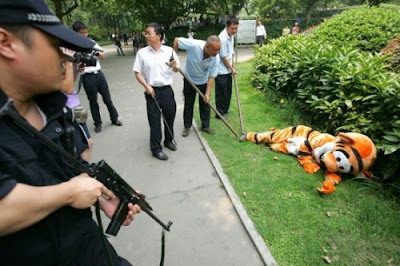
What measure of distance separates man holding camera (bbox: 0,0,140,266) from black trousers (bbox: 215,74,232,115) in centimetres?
454

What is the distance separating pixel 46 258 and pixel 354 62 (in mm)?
5097

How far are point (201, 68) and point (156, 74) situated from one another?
3.30ft

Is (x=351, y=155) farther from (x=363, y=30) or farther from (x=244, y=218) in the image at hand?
(x=363, y=30)

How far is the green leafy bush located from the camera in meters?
3.29

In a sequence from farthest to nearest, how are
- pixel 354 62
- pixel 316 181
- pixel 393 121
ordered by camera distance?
pixel 354 62, pixel 316 181, pixel 393 121

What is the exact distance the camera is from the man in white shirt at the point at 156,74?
12.4ft

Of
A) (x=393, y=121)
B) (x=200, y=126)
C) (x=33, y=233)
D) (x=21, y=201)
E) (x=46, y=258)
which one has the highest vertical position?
(x=21, y=201)

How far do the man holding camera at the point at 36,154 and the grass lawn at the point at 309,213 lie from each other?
6.71 ft

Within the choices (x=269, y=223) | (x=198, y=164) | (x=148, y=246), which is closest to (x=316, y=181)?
(x=269, y=223)

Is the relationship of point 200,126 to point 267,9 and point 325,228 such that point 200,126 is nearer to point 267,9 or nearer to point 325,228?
point 325,228

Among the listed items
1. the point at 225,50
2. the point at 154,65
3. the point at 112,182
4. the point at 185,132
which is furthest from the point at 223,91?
the point at 112,182

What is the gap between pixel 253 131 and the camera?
A: 5.02m

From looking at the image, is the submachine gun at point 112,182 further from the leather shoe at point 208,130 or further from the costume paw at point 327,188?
the leather shoe at point 208,130

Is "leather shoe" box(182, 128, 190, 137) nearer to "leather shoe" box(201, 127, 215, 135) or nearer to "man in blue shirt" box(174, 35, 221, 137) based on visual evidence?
"man in blue shirt" box(174, 35, 221, 137)
